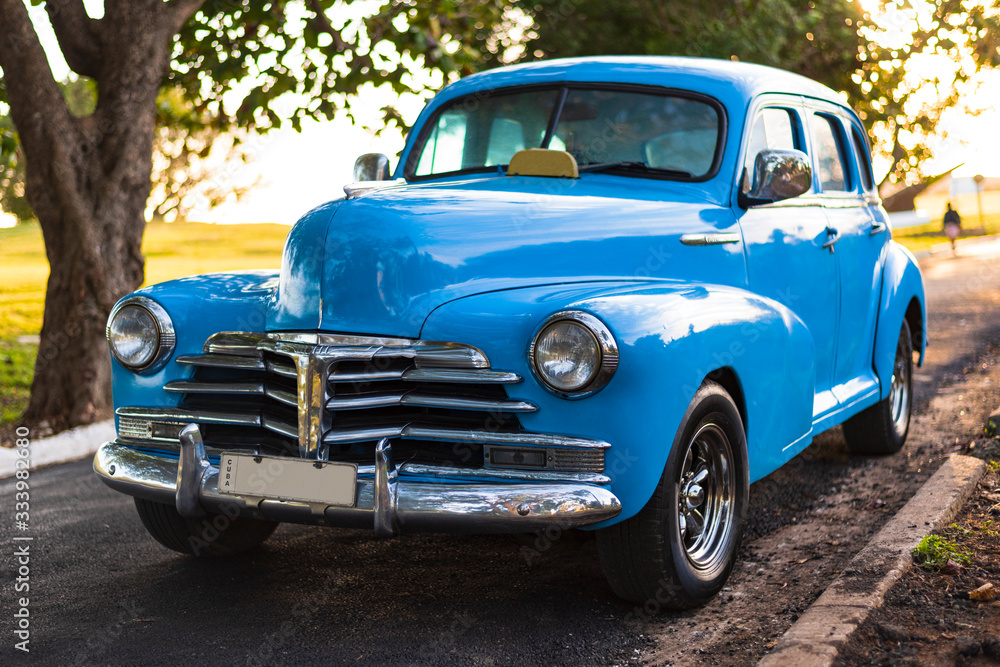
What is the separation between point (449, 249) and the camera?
127 inches

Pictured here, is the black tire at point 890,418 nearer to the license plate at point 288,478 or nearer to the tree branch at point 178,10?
the license plate at point 288,478

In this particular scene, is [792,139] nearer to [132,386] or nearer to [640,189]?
[640,189]

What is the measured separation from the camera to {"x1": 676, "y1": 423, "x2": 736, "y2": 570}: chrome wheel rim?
331 centimetres

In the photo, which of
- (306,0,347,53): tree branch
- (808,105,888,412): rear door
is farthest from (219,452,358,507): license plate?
(306,0,347,53): tree branch

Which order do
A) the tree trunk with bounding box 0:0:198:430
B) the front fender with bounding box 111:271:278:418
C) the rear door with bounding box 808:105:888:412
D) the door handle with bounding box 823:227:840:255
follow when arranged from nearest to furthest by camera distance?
the front fender with bounding box 111:271:278:418 < the door handle with bounding box 823:227:840:255 < the rear door with bounding box 808:105:888:412 < the tree trunk with bounding box 0:0:198:430

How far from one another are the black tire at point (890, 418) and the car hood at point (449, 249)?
2.26 m

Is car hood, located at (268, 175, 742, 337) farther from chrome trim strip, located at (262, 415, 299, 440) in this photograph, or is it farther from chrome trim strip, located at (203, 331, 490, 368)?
chrome trim strip, located at (262, 415, 299, 440)

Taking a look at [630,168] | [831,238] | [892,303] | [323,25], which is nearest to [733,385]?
[630,168]

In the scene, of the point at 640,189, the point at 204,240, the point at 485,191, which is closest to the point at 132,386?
the point at 485,191

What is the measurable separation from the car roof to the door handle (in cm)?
68

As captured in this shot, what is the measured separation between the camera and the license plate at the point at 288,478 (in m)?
2.91

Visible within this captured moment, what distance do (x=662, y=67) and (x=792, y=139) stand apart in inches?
30.7

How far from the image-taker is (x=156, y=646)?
3.17 m

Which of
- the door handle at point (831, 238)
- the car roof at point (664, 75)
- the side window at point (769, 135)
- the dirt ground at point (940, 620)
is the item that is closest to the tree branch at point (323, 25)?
the car roof at point (664, 75)
